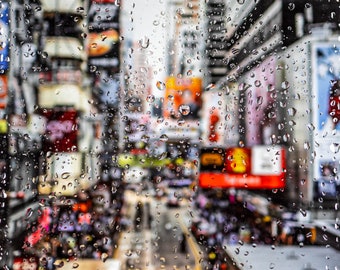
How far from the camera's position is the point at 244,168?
5.26 metres

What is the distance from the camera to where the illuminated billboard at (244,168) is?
191 inches

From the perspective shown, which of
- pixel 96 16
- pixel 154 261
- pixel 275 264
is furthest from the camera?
pixel 154 261

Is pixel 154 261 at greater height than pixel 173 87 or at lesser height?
lesser

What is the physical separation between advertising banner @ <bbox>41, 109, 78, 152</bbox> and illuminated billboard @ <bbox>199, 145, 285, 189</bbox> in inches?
60.3

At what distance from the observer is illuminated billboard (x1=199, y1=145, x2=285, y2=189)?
15.9ft

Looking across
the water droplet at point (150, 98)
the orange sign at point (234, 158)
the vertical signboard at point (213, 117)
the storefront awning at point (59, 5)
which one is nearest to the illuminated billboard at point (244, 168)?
the orange sign at point (234, 158)

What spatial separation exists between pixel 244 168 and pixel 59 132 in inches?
91.9

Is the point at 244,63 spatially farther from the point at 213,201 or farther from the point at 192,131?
the point at 213,201

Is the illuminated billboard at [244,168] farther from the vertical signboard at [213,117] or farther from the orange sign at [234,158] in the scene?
the vertical signboard at [213,117]

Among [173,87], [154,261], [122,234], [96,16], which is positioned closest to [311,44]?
[173,87]

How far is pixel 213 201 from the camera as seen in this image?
11.1m

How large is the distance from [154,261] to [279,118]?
445 centimetres

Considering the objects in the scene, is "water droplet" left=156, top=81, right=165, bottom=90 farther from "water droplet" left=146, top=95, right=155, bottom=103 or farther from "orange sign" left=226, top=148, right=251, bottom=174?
"orange sign" left=226, top=148, right=251, bottom=174

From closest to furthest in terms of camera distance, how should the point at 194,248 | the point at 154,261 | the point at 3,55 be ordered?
the point at 3,55, the point at 154,261, the point at 194,248
